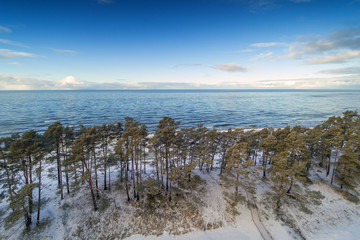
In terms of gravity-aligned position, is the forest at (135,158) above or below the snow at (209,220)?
above

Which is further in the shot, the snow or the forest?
the snow

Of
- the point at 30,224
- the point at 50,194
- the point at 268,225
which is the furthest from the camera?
the point at 50,194

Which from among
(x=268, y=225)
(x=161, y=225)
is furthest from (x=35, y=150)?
(x=268, y=225)

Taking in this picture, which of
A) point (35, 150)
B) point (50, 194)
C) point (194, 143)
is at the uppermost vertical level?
point (35, 150)

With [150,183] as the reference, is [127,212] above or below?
below

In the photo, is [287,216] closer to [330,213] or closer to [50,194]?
[330,213]

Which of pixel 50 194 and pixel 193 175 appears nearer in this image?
pixel 50 194

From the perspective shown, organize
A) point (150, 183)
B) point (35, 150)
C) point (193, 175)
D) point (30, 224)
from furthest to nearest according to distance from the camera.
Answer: point (193, 175)
point (150, 183)
point (30, 224)
point (35, 150)

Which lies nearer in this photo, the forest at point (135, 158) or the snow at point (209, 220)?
the forest at point (135, 158)

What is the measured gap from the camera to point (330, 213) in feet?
70.1

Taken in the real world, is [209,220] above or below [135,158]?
below

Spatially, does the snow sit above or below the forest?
below

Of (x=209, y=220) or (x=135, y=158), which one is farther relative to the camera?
(x=135, y=158)

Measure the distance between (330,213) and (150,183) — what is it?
24922 mm
